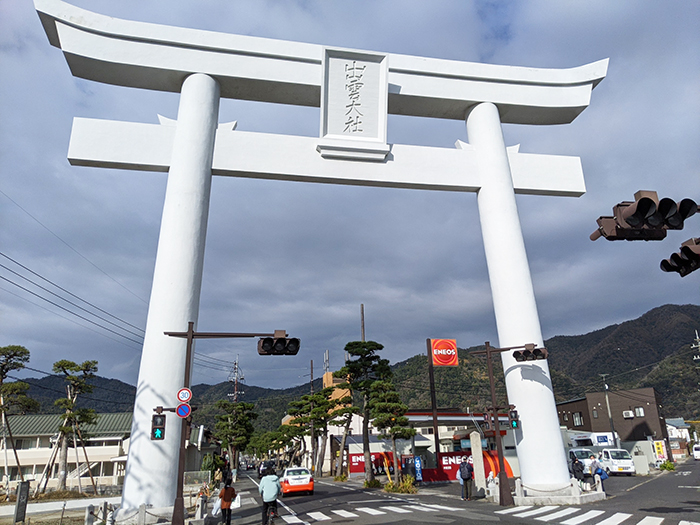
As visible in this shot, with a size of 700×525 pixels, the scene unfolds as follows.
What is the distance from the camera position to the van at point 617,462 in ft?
96.6

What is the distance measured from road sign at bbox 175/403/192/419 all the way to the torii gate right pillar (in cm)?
930

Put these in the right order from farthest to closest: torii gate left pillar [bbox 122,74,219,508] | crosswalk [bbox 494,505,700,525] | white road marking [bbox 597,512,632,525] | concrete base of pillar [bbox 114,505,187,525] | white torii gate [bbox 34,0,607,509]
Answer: white torii gate [bbox 34,0,607,509] < torii gate left pillar [bbox 122,74,219,508] < concrete base of pillar [bbox 114,505,187,525] < white road marking [bbox 597,512,632,525] < crosswalk [bbox 494,505,700,525]

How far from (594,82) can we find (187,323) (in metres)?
16.1

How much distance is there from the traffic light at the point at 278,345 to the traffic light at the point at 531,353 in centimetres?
664

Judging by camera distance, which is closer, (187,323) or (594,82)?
(187,323)

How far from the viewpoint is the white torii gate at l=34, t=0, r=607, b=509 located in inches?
520

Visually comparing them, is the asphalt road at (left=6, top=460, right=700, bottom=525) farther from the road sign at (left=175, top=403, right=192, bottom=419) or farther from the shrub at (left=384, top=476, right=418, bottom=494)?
the shrub at (left=384, top=476, right=418, bottom=494)

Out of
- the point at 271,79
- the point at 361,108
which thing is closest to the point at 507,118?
the point at 361,108

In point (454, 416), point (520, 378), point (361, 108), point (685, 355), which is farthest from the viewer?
point (685, 355)

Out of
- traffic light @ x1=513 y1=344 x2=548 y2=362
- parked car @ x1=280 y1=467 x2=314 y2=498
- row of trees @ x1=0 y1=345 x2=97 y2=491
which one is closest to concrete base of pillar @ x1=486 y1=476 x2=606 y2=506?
traffic light @ x1=513 y1=344 x2=548 y2=362

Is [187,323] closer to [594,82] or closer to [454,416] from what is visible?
[594,82]

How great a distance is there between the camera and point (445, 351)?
32344mm

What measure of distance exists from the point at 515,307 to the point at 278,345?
7.51 metres

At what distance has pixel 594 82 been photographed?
1688 cm
